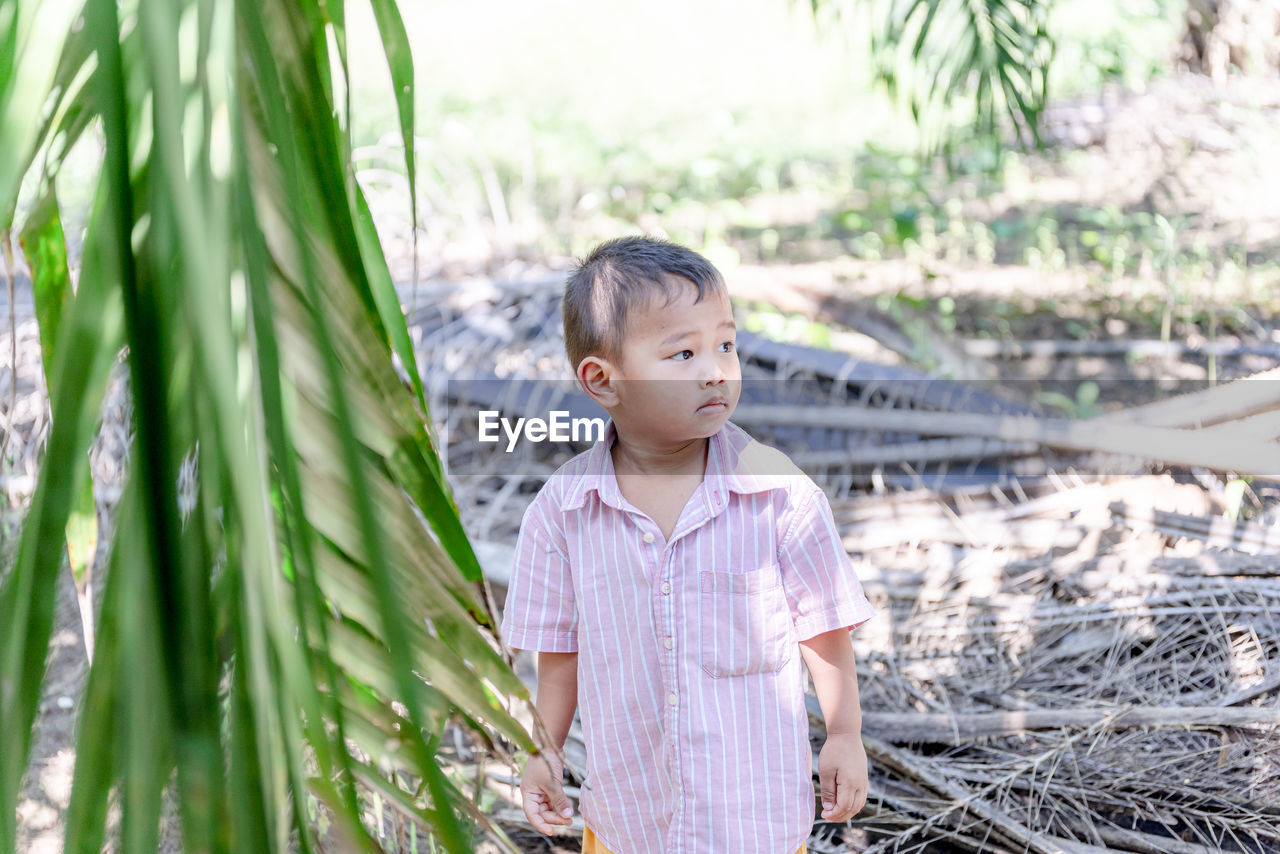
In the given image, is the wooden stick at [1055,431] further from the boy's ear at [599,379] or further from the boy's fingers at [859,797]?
the boy's ear at [599,379]

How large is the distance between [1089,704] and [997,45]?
1.77 metres

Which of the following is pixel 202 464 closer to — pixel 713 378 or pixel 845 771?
pixel 713 378

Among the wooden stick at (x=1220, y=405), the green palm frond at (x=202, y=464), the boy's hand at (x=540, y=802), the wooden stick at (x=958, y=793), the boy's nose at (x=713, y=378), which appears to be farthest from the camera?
the wooden stick at (x=1220, y=405)

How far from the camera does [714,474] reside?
0.95 m

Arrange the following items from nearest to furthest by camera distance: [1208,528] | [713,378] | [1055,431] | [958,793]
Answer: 1. [713,378]
2. [958,793]
3. [1208,528]
4. [1055,431]

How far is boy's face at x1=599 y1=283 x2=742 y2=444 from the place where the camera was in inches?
34.9

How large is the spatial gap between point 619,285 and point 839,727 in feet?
1.46

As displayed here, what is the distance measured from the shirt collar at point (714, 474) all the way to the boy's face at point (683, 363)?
2.5 inches

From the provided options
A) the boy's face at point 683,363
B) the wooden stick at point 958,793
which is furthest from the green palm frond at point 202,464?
the wooden stick at point 958,793

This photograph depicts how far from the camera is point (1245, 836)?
4.28ft

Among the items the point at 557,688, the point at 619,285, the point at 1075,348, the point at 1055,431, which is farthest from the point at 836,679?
the point at 1075,348

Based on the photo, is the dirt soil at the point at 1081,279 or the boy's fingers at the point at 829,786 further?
the dirt soil at the point at 1081,279

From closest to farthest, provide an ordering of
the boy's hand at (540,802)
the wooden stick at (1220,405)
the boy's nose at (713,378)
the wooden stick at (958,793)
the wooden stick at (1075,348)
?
the boy's nose at (713,378) < the boy's hand at (540,802) < the wooden stick at (958,793) < the wooden stick at (1220,405) < the wooden stick at (1075,348)

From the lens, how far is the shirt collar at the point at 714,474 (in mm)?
946
